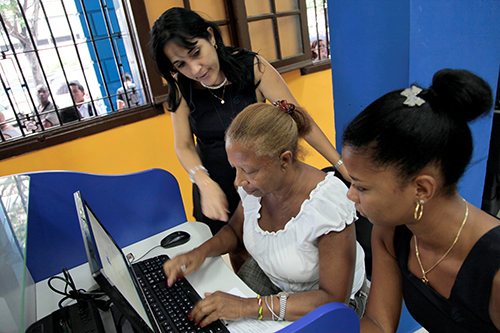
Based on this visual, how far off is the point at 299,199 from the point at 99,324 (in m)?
0.70

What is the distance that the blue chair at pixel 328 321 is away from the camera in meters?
0.67

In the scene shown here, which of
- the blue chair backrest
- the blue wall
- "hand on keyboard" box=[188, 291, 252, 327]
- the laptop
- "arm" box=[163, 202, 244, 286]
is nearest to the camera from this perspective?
the laptop

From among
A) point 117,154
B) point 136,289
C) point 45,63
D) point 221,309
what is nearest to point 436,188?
point 221,309

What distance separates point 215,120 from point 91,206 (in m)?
0.66

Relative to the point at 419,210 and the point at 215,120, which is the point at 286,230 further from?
the point at 215,120

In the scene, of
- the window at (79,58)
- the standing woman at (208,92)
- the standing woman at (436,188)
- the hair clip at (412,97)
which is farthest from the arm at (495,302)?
the window at (79,58)

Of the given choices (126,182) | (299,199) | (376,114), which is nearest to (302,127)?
(299,199)

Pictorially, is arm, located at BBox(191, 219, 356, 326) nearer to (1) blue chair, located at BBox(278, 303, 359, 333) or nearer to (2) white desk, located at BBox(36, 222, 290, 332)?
(2) white desk, located at BBox(36, 222, 290, 332)

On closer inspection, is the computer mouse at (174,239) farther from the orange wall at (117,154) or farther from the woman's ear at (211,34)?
the orange wall at (117,154)

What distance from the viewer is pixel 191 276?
119cm

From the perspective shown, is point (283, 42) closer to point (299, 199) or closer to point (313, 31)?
point (313, 31)

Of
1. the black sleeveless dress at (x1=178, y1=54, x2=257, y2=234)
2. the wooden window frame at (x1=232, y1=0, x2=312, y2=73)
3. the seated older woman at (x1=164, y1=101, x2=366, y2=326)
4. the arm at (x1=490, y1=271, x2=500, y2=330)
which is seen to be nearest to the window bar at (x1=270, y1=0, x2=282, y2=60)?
the wooden window frame at (x1=232, y1=0, x2=312, y2=73)

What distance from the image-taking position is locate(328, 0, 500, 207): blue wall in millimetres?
1264

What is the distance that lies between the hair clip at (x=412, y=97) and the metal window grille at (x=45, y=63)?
2226mm
